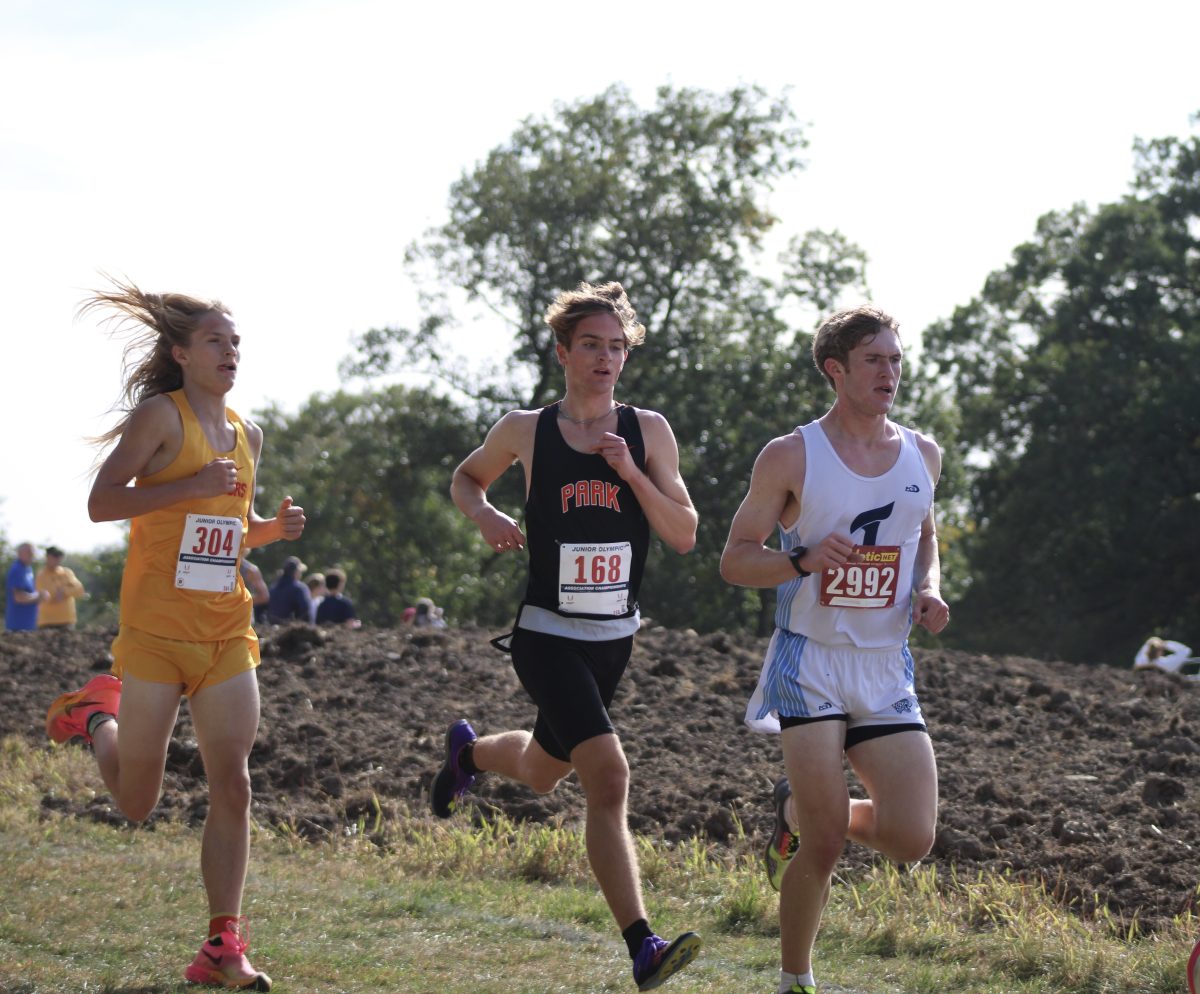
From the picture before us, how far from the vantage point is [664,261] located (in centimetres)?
4038

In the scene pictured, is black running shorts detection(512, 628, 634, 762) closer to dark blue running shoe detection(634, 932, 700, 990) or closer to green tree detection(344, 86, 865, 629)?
dark blue running shoe detection(634, 932, 700, 990)

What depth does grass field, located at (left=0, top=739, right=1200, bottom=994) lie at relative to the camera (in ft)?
18.4

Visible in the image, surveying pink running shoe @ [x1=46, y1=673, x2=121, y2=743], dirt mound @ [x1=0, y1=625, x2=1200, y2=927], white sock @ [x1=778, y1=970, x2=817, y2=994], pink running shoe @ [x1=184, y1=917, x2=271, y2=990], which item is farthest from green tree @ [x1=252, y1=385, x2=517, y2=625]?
white sock @ [x1=778, y1=970, x2=817, y2=994]

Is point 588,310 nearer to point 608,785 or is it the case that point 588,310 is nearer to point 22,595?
point 608,785

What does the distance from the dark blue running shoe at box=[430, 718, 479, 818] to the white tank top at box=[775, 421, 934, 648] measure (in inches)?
86.2

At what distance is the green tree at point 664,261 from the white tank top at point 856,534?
109ft

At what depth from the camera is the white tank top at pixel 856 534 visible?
500 centimetres

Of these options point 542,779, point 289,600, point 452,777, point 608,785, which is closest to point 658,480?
point 608,785

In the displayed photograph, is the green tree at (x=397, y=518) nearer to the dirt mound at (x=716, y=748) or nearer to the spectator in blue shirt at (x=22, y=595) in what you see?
the spectator in blue shirt at (x=22, y=595)

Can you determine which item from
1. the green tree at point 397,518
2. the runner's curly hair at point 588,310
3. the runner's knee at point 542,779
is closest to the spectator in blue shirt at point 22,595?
the runner's knee at point 542,779

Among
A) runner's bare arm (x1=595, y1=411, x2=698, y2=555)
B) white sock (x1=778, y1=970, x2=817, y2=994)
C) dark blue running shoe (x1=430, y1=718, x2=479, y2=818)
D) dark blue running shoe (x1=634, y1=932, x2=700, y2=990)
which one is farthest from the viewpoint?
dark blue running shoe (x1=430, y1=718, x2=479, y2=818)

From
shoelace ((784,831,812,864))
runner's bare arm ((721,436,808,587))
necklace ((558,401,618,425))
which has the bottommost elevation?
shoelace ((784,831,812,864))

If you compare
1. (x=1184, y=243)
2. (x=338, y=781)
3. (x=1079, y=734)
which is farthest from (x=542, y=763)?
(x=1184, y=243)

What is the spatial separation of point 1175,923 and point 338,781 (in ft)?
17.4
